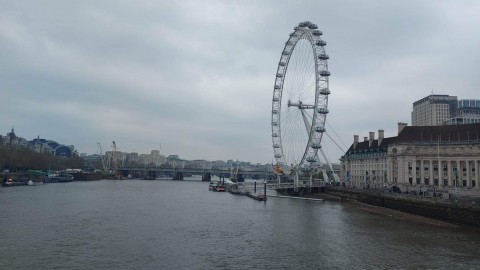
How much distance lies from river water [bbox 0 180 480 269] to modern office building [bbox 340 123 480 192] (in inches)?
974

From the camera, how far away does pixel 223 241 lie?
25531 mm

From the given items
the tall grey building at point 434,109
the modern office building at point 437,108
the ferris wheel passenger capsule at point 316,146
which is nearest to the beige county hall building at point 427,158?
the ferris wheel passenger capsule at point 316,146

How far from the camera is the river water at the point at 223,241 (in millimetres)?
20219

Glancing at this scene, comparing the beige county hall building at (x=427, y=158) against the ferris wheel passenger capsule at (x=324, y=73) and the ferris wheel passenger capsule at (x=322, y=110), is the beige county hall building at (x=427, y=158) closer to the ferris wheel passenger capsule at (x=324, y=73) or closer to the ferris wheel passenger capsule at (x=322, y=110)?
the ferris wheel passenger capsule at (x=322, y=110)

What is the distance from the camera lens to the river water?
20219 mm

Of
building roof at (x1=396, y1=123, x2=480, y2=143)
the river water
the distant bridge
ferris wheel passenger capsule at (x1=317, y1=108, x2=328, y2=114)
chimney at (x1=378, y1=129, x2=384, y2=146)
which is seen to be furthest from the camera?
the distant bridge

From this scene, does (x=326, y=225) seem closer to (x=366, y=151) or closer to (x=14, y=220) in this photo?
(x=14, y=220)

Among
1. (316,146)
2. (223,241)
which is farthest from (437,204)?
(316,146)

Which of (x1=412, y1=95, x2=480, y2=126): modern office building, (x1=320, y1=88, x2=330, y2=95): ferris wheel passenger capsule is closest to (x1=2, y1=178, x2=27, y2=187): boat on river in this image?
(x1=320, y1=88, x2=330, y2=95): ferris wheel passenger capsule

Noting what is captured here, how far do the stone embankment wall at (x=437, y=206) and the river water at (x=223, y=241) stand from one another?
2494mm

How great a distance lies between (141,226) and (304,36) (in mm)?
42030

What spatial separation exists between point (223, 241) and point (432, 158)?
147 ft

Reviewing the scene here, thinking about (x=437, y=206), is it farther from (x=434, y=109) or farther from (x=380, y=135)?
(x=434, y=109)

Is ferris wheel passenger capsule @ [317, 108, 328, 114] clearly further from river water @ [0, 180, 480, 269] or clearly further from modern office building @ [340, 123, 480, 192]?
river water @ [0, 180, 480, 269]
